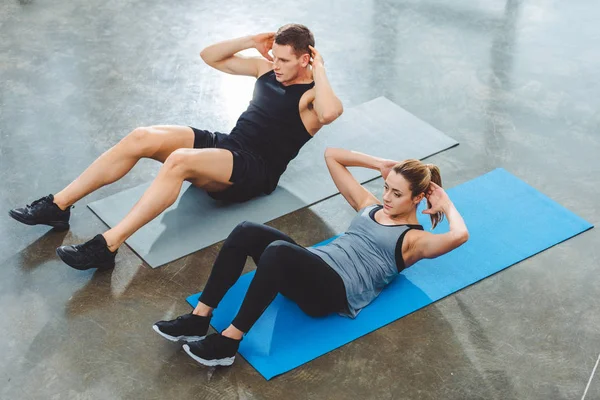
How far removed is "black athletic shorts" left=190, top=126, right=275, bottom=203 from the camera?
4246 millimetres

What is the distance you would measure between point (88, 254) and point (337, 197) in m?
1.33

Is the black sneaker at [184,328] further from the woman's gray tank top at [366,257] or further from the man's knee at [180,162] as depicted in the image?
the man's knee at [180,162]

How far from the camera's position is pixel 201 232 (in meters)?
4.21

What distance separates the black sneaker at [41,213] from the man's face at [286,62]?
121 cm

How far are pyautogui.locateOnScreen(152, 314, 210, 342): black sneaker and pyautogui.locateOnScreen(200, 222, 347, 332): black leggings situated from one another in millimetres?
82

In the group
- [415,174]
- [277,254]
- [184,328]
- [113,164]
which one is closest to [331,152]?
[415,174]

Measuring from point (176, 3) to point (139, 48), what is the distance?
2.59ft

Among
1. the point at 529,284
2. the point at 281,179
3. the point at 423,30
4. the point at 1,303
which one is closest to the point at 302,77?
the point at 281,179

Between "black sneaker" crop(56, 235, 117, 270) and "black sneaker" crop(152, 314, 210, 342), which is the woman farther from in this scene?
"black sneaker" crop(56, 235, 117, 270)

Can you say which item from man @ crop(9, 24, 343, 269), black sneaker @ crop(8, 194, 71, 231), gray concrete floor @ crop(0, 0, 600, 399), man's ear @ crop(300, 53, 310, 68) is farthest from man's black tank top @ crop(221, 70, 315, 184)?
black sneaker @ crop(8, 194, 71, 231)

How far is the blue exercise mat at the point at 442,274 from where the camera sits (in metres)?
3.53

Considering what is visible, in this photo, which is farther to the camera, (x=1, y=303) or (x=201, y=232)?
(x=201, y=232)

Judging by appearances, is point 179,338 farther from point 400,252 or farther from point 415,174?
point 415,174

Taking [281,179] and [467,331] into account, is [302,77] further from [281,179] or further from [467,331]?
[467,331]
